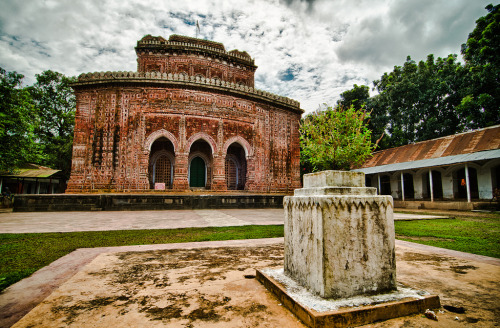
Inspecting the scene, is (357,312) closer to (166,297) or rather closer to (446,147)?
(166,297)

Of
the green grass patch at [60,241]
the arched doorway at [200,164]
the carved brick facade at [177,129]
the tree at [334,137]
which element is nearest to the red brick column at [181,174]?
the carved brick facade at [177,129]

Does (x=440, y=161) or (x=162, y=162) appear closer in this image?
(x=440, y=161)

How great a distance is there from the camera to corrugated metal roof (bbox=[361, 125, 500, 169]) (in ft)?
45.3

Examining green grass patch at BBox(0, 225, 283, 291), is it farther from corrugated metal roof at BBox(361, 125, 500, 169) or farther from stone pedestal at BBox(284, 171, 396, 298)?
corrugated metal roof at BBox(361, 125, 500, 169)

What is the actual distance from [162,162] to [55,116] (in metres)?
15.1

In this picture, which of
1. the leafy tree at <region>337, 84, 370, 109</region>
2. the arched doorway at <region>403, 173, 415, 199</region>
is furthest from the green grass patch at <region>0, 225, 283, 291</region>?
the leafy tree at <region>337, 84, 370, 109</region>

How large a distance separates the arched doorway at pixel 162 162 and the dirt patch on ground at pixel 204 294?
527 inches

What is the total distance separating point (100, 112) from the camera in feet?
46.5

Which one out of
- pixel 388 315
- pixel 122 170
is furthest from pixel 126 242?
pixel 122 170

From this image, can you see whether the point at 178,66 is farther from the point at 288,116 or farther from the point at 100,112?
the point at 288,116

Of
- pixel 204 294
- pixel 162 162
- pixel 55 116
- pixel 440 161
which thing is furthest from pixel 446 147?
pixel 55 116

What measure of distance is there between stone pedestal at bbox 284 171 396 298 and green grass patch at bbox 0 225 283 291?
2.65 meters

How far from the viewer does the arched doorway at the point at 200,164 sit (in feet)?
53.8

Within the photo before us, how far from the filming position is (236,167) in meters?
17.8
